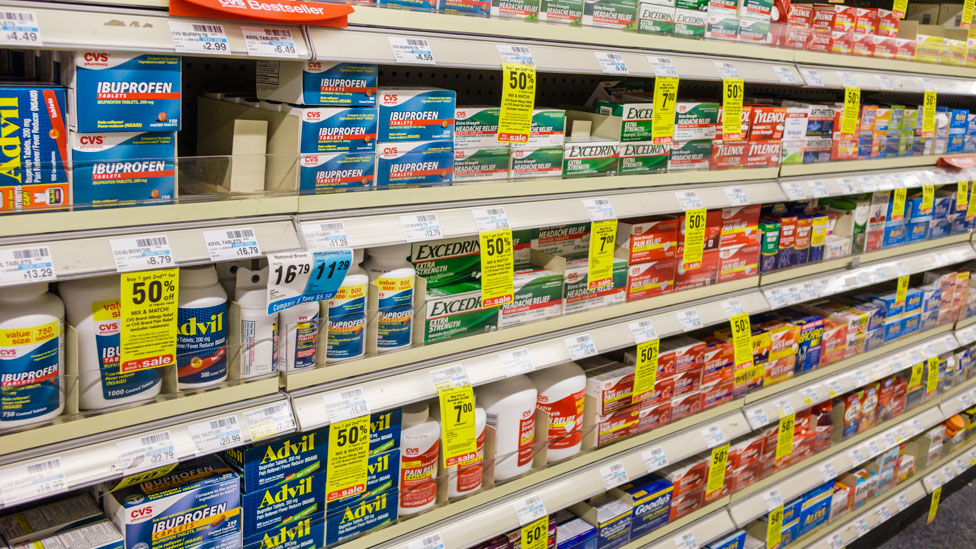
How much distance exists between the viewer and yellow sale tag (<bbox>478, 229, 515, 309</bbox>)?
187 cm

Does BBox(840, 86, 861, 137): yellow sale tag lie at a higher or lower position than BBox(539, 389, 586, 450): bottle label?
higher

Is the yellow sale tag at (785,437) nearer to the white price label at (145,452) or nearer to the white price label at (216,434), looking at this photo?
the white price label at (216,434)

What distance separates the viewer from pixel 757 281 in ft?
8.91

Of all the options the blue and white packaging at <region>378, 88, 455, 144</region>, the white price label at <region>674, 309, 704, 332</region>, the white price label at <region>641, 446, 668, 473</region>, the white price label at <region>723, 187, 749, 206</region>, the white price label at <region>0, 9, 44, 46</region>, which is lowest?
the white price label at <region>641, 446, 668, 473</region>

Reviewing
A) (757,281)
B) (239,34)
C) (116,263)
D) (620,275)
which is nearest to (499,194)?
(620,275)

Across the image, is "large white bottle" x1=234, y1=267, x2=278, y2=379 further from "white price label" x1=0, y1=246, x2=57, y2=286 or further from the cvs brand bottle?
"white price label" x1=0, y1=246, x2=57, y2=286

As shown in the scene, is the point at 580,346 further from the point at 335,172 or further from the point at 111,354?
the point at 111,354

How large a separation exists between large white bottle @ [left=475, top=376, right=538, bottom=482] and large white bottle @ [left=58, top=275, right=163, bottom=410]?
87cm

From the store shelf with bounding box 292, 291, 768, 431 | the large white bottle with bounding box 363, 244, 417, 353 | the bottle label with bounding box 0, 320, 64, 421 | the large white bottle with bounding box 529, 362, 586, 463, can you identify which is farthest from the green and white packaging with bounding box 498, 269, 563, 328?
the bottle label with bounding box 0, 320, 64, 421

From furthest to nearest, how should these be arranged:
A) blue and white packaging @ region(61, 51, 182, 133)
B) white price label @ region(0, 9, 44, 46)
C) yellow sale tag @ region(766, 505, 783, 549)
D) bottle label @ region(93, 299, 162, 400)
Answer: yellow sale tag @ region(766, 505, 783, 549)
bottle label @ region(93, 299, 162, 400)
blue and white packaging @ region(61, 51, 182, 133)
white price label @ region(0, 9, 44, 46)

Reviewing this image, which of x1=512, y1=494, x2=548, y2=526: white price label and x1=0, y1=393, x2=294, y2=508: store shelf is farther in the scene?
x1=512, y1=494, x2=548, y2=526: white price label

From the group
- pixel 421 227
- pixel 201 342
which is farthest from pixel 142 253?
pixel 421 227

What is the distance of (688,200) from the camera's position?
2355 millimetres

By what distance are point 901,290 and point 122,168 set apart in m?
3.02
